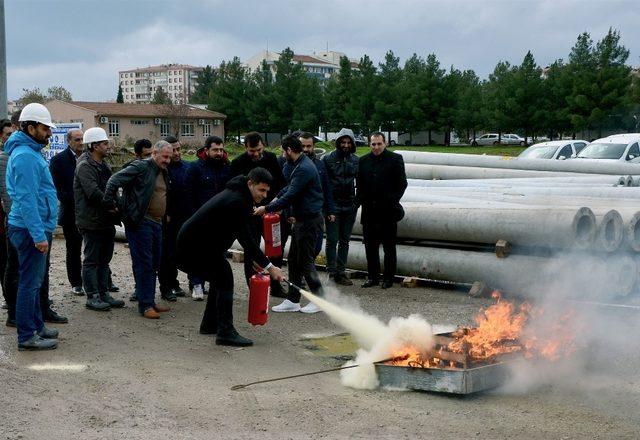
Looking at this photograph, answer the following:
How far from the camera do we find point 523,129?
65.4 m

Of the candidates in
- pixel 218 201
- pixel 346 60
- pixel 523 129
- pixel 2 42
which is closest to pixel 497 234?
pixel 218 201

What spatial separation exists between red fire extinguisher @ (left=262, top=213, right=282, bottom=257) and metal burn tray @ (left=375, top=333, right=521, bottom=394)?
131 inches

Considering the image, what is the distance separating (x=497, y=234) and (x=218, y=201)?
440 cm

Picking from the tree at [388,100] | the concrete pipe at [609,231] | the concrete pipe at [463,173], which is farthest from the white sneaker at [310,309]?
the tree at [388,100]

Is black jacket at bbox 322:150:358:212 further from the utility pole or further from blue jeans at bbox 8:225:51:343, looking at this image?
the utility pole

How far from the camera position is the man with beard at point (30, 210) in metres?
6.86

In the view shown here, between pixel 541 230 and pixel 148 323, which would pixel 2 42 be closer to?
pixel 148 323

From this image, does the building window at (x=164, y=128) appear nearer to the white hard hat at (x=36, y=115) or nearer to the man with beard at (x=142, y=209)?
the man with beard at (x=142, y=209)

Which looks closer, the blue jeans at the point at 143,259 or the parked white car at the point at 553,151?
the blue jeans at the point at 143,259

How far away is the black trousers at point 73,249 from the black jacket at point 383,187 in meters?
4.06

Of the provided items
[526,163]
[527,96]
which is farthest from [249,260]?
[527,96]

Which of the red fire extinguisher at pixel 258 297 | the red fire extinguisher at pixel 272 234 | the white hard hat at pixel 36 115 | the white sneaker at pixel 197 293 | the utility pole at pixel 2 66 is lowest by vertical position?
the white sneaker at pixel 197 293

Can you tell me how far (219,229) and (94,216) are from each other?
2.35 m

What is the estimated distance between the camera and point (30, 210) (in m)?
6.84
